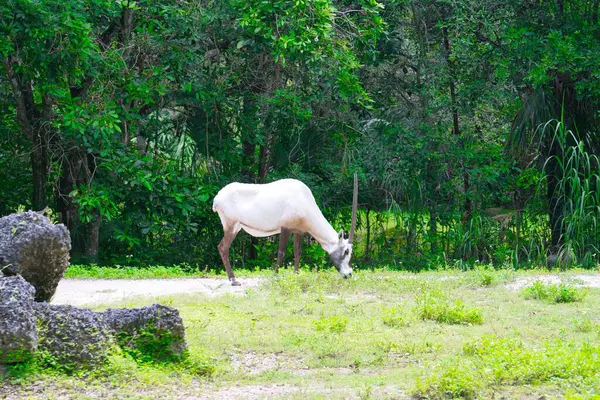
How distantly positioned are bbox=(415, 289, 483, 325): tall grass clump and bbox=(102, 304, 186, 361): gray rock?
2705 millimetres

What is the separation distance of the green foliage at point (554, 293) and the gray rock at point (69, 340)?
482 cm

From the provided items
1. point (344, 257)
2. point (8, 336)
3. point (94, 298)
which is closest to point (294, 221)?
point (344, 257)

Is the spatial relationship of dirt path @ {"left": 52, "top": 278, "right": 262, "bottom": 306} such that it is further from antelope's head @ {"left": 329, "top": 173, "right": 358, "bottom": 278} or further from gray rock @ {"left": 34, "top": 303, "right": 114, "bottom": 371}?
gray rock @ {"left": 34, "top": 303, "right": 114, "bottom": 371}

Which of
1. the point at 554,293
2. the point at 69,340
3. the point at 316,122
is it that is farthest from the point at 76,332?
the point at 316,122

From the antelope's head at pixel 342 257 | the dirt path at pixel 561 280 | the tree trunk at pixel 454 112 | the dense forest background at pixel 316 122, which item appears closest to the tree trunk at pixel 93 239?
the dense forest background at pixel 316 122

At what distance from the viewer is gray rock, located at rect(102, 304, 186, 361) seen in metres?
6.48

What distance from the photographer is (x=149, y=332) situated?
648cm

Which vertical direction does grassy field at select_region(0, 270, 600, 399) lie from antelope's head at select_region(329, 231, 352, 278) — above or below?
below

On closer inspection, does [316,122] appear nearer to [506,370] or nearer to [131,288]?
[131,288]

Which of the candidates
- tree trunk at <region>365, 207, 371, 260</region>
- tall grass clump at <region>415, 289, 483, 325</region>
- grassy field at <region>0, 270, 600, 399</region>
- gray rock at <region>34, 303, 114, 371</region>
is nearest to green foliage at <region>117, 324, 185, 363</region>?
grassy field at <region>0, 270, 600, 399</region>

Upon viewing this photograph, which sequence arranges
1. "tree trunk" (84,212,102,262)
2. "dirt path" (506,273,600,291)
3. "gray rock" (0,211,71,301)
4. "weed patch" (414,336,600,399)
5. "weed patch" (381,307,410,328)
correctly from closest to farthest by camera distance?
"weed patch" (414,336,600,399) → "gray rock" (0,211,71,301) → "weed patch" (381,307,410,328) → "dirt path" (506,273,600,291) → "tree trunk" (84,212,102,262)

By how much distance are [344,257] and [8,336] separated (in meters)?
5.89

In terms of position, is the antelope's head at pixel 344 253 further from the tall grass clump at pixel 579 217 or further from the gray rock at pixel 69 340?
the gray rock at pixel 69 340

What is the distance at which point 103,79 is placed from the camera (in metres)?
13.9
